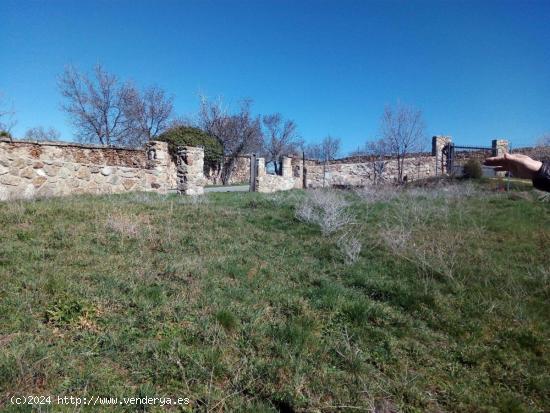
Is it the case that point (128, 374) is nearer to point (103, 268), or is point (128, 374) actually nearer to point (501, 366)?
point (103, 268)

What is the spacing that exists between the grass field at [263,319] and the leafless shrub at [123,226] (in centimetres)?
2

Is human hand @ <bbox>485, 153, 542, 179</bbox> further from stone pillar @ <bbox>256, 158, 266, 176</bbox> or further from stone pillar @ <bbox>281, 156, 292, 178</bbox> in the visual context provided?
stone pillar @ <bbox>281, 156, 292, 178</bbox>

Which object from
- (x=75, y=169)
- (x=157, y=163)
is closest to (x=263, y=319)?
(x=75, y=169)

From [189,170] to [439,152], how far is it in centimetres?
1632

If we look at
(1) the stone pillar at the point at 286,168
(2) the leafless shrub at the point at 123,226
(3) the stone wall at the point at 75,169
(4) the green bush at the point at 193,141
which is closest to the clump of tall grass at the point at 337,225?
(2) the leafless shrub at the point at 123,226

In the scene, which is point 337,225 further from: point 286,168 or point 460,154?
point 460,154

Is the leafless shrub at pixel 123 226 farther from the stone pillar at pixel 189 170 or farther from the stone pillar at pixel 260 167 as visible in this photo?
the stone pillar at pixel 260 167

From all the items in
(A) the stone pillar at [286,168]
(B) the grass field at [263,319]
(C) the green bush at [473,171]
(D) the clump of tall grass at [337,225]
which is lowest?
(B) the grass field at [263,319]

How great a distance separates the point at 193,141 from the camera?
17.7m

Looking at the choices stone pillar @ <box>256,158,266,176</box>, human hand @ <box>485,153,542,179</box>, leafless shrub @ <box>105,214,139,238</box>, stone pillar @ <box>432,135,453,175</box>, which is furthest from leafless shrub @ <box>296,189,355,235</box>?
stone pillar @ <box>432,135,453,175</box>

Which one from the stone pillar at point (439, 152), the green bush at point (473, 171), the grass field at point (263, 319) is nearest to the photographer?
the grass field at point (263, 319)

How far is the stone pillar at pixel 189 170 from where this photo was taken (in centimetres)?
966

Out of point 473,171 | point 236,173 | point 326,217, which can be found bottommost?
point 326,217

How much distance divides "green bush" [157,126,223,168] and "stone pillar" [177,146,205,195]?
7.33 meters
